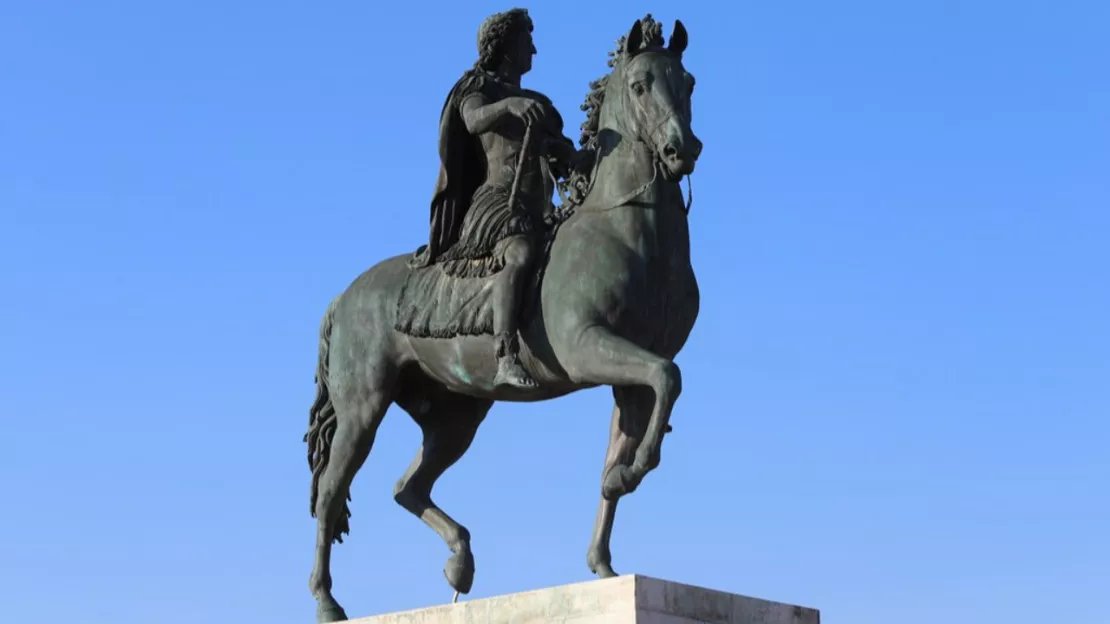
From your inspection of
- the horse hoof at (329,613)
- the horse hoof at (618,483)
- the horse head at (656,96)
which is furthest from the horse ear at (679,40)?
the horse hoof at (329,613)

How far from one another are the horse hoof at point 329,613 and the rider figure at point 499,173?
2.20 m

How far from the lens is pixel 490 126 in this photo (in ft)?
43.4

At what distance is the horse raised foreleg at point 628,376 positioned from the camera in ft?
37.7

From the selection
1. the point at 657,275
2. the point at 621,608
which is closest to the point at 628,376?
the point at 657,275

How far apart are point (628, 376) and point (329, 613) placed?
3.22m

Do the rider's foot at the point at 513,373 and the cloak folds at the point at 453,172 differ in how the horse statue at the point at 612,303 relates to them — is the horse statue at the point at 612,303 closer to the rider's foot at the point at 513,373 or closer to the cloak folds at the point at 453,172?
the rider's foot at the point at 513,373

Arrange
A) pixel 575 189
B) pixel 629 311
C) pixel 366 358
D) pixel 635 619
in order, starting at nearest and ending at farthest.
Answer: pixel 635 619 → pixel 629 311 → pixel 575 189 → pixel 366 358

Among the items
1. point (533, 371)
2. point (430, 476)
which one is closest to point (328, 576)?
point (430, 476)

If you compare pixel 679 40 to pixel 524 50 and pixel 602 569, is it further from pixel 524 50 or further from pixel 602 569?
pixel 602 569

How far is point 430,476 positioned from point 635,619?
3.47m

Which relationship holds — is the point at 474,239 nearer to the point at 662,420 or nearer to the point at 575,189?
the point at 575,189

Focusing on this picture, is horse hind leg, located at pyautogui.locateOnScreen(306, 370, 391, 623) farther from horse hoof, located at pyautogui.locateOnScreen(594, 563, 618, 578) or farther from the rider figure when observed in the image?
horse hoof, located at pyautogui.locateOnScreen(594, 563, 618, 578)

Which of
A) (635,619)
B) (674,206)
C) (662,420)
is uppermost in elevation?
(674,206)

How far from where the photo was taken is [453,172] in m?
13.6
